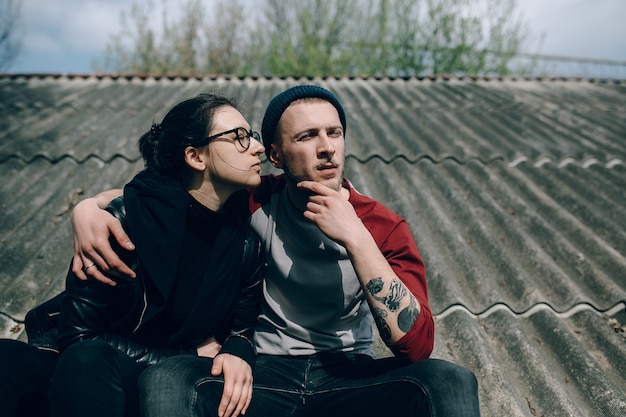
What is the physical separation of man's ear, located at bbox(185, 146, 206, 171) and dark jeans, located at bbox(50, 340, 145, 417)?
31.5 inches

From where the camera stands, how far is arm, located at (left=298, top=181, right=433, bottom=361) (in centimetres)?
162

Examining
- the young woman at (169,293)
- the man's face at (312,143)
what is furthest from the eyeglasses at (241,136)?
the man's face at (312,143)

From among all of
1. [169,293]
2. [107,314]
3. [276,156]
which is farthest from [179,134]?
[107,314]

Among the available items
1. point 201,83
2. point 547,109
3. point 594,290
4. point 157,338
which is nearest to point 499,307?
point 594,290

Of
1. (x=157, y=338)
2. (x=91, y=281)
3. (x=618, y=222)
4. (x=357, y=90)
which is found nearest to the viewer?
(x=91, y=281)

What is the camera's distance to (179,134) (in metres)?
2.01

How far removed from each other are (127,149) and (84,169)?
43 centimetres

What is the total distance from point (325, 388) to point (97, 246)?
1021 millimetres

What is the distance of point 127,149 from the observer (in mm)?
4062

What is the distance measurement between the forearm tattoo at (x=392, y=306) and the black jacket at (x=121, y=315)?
21.9 inches

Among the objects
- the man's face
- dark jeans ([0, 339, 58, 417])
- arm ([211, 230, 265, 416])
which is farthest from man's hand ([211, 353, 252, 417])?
the man's face

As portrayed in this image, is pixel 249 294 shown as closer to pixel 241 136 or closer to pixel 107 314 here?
pixel 107 314

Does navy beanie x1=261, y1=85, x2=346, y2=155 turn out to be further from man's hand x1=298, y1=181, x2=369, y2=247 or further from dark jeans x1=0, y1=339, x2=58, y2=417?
dark jeans x1=0, y1=339, x2=58, y2=417

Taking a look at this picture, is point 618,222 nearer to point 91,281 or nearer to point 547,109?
point 547,109
